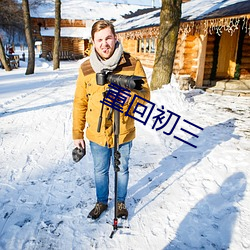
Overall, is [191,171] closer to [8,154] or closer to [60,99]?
[8,154]

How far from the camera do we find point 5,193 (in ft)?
9.28

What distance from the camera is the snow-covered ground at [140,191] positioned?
223 cm

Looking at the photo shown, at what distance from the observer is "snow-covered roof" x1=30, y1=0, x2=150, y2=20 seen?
32.3m

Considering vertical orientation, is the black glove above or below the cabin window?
below

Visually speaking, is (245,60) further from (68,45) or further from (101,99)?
(68,45)

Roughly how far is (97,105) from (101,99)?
0.07 metres

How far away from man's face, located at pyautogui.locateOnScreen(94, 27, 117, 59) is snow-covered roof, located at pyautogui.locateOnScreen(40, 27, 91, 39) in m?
29.1

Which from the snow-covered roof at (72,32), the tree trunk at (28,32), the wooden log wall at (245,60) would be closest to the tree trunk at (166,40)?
the wooden log wall at (245,60)

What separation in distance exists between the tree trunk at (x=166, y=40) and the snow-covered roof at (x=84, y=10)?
28.4m

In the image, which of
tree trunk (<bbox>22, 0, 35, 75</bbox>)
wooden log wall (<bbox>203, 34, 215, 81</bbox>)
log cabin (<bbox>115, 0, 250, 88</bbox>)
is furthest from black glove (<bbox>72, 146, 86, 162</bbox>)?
tree trunk (<bbox>22, 0, 35, 75</bbox>)

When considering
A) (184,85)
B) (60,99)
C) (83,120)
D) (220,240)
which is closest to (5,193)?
(83,120)

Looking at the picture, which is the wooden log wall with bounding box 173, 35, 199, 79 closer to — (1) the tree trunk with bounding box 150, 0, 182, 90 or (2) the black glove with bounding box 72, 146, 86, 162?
(1) the tree trunk with bounding box 150, 0, 182, 90

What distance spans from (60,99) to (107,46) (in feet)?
20.2

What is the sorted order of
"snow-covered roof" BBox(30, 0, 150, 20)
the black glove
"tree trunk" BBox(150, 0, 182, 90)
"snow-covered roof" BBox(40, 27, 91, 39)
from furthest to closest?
"snow-covered roof" BBox(30, 0, 150, 20) → "snow-covered roof" BBox(40, 27, 91, 39) → "tree trunk" BBox(150, 0, 182, 90) → the black glove
